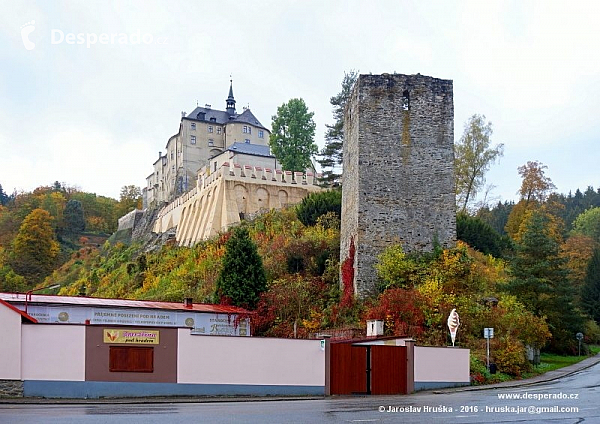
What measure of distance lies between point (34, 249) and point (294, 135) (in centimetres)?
3156

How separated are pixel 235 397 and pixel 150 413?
746cm

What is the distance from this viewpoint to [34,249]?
8188cm

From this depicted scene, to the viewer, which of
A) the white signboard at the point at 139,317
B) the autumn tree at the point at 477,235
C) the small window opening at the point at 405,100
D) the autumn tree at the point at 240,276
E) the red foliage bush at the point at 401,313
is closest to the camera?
the white signboard at the point at 139,317

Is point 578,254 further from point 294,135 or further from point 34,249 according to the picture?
point 34,249

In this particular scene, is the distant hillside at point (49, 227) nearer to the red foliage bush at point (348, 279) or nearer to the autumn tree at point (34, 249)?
the autumn tree at point (34, 249)

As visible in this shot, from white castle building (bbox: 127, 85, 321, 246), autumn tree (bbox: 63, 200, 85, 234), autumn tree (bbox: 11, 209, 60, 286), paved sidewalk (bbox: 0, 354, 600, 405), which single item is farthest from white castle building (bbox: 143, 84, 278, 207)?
paved sidewalk (bbox: 0, 354, 600, 405)

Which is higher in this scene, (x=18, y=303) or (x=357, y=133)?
(x=357, y=133)

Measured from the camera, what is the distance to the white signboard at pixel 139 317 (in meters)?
28.1

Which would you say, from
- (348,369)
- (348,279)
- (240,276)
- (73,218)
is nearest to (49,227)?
(73,218)

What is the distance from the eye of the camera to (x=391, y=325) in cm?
3069

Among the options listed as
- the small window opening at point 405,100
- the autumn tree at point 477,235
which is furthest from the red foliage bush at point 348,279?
the autumn tree at point 477,235

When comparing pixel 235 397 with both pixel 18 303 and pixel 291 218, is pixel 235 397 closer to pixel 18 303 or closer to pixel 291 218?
pixel 18 303

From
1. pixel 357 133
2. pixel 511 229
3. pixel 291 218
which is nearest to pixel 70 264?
pixel 291 218

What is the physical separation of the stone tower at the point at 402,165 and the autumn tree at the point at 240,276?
472 cm
